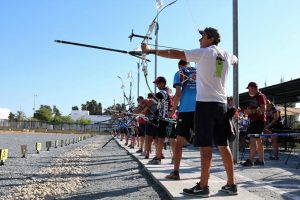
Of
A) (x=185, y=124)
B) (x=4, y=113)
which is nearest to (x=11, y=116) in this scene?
(x=4, y=113)

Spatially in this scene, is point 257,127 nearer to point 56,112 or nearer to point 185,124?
point 185,124

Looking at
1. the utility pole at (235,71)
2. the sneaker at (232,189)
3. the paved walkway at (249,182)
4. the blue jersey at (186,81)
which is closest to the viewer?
the sneaker at (232,189)

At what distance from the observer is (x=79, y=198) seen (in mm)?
5910

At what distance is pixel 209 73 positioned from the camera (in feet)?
17.1

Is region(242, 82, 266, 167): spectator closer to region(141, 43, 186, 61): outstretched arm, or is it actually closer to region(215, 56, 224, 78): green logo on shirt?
region(215, 56, 224, 78): green logo on shirt

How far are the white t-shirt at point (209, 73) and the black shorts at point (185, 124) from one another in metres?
1.32

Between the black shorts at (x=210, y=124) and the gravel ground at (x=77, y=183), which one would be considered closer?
the black shorts at (x=210, y=124)

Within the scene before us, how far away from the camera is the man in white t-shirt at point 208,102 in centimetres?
514

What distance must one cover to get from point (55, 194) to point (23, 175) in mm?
2418

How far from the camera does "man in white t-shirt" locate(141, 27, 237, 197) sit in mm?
5137

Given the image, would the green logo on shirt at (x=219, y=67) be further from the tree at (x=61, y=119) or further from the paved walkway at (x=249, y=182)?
the tree at (x=61, y=119)

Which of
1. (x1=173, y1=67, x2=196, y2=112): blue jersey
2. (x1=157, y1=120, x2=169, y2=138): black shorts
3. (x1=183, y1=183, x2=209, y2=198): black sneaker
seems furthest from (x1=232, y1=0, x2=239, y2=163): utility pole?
(x1=183, y1=183, x2=209, y2=198): black sneaker

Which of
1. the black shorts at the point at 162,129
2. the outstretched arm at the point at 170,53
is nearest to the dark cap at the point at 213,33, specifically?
the outstretched arm at the point at 170,53

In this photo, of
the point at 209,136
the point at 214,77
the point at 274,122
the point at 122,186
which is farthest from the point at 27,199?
the point at 274,122
